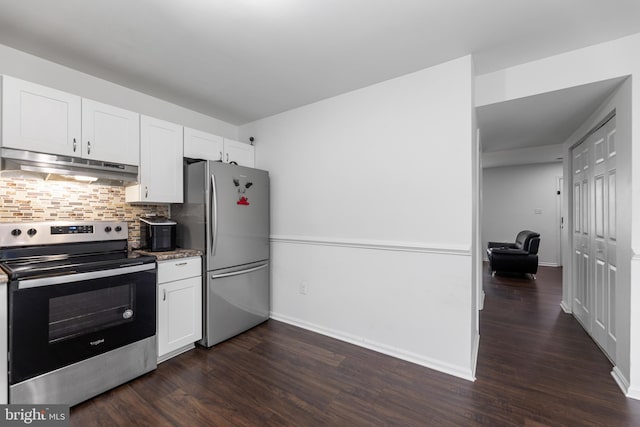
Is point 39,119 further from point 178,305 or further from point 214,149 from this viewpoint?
point 178,305

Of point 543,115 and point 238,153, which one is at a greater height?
point 543,115

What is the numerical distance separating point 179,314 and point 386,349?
6.12 ft

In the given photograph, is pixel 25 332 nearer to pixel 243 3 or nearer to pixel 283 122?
pixel 243 3

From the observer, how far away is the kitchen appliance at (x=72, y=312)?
1619 millimetres

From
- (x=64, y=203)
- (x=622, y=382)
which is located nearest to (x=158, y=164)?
(x=64, y=203)

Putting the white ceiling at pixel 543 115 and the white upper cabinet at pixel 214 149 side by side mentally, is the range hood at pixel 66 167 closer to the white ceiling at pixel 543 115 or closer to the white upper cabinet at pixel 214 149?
the white upper cabinet at pixel 214 149

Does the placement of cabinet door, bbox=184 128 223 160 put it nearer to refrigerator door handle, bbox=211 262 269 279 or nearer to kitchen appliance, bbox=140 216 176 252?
kitchen appliance, bbox=140 216 176 252

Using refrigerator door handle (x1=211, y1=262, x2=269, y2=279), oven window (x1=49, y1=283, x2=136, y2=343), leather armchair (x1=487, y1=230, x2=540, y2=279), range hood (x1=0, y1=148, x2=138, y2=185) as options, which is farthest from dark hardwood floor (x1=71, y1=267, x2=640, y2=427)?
leather armchair (x1=487, y1=230, x2=540, y2=279)

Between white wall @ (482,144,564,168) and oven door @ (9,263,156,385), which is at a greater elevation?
white wall @ (482,144,564,168)

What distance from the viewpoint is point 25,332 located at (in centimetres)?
162

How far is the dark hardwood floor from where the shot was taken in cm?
170

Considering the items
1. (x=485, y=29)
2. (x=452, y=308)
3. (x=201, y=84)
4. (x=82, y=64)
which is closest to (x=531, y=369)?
(x=452, y=308)

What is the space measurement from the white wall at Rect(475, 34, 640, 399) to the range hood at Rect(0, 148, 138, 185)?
3.43 meters

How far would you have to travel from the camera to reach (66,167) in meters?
2.00
